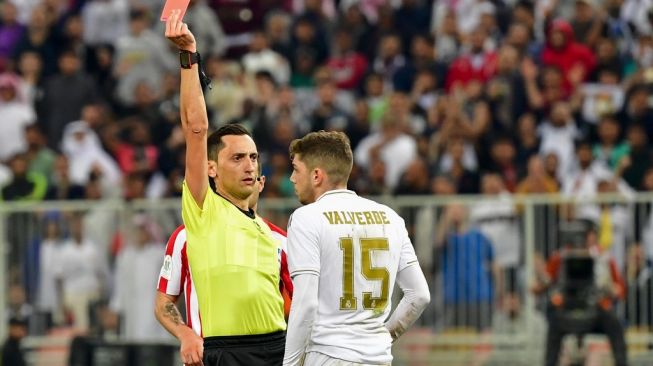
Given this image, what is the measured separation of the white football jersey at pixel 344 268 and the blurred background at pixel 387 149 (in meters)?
8.04

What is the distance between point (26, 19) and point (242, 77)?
13.0 feet

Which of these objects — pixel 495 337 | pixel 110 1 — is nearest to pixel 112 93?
pixel 110 1

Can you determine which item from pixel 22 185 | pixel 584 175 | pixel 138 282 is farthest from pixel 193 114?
pixel 22 185

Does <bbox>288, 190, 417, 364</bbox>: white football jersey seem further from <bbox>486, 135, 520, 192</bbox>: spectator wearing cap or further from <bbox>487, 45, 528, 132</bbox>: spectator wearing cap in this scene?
<bbox>487, 45, 528, 132</bbox>: spectator wearing cap

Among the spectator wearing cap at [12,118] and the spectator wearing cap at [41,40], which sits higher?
the spectator wearing cap at [41,40]

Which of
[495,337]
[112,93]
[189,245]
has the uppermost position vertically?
[112,93]

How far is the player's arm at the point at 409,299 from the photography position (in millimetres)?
9156

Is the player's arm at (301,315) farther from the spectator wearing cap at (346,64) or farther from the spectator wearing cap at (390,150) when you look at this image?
the spectator wearing cap at (346,64)

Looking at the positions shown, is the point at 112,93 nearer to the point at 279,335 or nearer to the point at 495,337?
the point at 495,337

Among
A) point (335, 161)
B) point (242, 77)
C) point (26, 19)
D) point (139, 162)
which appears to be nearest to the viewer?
point (335, 161)

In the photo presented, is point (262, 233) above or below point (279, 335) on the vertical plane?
above

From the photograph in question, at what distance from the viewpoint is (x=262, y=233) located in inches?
372

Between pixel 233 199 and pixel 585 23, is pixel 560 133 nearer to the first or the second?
pixel 585 23

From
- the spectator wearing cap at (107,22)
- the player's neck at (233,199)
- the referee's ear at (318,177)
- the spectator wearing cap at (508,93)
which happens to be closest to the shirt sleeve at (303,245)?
the referee's ear at (318,177)
